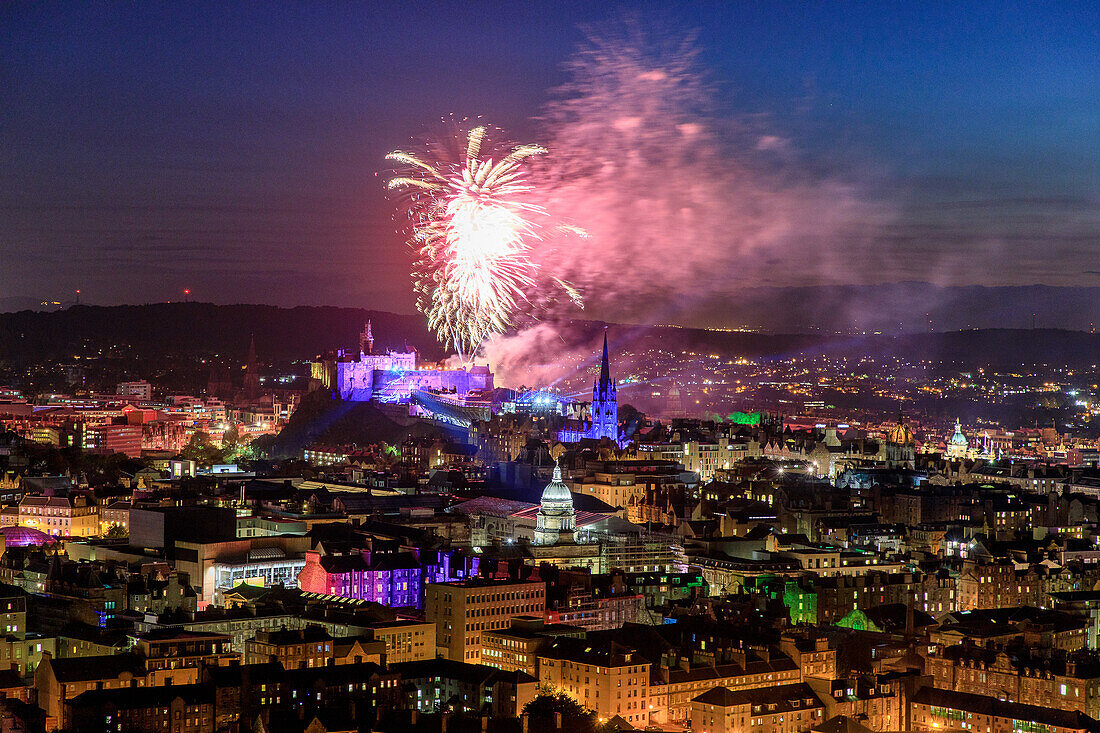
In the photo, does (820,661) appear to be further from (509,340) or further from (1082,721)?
(509,340)

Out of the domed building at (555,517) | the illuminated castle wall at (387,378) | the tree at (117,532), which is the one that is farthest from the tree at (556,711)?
the illuminated castle wall at (387,378)

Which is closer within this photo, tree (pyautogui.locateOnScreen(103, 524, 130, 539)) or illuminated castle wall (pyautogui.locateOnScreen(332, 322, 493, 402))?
tree (pyautogui.locateOnScreen(103, 524, 130, 539))

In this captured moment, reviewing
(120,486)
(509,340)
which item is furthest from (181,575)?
(509,340)

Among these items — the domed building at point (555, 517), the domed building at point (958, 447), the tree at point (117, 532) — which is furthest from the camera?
the domed building at point (958, 447)

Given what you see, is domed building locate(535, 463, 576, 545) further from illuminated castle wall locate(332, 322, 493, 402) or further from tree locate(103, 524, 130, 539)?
illuminated castle wall locate(332, 322, 493, 402)

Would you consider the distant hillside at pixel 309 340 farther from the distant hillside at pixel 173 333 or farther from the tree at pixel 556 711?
the tree at pixel 556 711

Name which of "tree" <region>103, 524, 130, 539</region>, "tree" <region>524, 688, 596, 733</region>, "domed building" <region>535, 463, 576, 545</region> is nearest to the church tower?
"domed building" <region>535, 463, 576, 545</region>

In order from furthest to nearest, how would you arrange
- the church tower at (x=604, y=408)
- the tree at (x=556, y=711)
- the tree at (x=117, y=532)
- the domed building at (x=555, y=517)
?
1. the church tower at (x=604, y=408)
2. the tree at (x=117, y=532)
3. the domed building at (x=555, y=517)
4. the tree at (x=556, y=711)

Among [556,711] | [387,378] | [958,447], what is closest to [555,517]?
[556,711]
